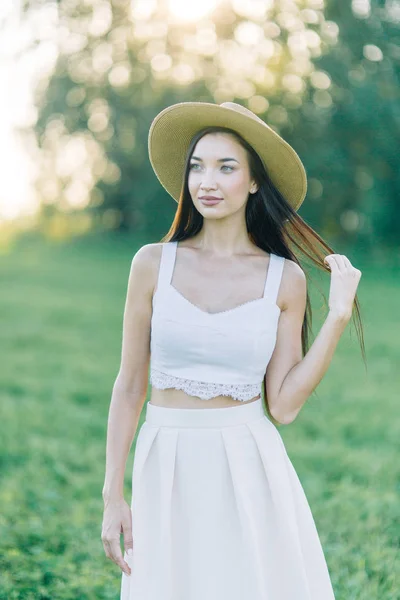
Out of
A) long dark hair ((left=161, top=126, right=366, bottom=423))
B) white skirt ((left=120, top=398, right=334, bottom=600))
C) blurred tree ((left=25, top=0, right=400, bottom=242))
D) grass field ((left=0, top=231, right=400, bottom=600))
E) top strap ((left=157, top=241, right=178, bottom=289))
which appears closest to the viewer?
white skirt ((left=120, top=398, right=334, bottom=600))

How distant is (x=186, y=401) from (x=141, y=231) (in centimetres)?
2094

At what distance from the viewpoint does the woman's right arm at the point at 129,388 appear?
8.13 ft

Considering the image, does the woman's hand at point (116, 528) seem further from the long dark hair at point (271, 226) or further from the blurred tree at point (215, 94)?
the blurred tree at point (215, 94)

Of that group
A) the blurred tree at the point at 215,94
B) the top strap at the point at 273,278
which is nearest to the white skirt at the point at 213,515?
the top strap at the point at 273,278

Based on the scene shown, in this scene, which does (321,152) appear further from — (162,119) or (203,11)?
(162,119)

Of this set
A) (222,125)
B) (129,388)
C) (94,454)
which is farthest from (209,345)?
(94,454)

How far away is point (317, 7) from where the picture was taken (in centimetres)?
1383

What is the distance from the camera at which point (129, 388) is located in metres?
2.54

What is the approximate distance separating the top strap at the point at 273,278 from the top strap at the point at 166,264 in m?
0.27

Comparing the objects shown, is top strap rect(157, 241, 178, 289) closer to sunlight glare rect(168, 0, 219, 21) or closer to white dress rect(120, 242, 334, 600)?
white dress rect(120, 242, 334, 600)

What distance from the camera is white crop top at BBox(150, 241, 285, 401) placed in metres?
2.44

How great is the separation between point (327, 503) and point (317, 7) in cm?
→ 1045

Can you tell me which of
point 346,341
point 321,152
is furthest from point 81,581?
point 321,152

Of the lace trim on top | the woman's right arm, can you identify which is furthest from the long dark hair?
the lace trim on top
